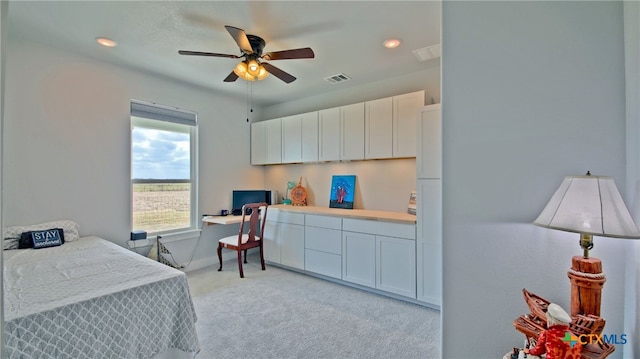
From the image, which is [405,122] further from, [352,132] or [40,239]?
[40,239]

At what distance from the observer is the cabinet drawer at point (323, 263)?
338 cm

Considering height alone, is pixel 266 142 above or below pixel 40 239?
above

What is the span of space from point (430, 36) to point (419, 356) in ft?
8.83

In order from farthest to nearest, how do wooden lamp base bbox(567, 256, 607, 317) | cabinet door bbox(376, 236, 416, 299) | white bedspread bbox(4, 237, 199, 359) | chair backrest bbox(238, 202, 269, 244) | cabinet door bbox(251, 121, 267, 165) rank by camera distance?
cabinet door bbox(251, 121, 267, 165)
chair backrest bbox(238, 202, 269, 244)
cabinet door bbox(376, 236, 416, 299)
white bedspread bbox(4, 237, 199, 359)
wooden lamp base bbox(567, 256, 607, 317)

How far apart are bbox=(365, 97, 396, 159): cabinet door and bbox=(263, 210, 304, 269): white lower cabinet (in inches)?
52.5

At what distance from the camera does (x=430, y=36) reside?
247 cm

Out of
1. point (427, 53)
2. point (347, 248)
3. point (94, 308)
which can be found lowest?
point (347, 248)

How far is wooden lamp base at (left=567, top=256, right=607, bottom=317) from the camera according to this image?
2.94ft

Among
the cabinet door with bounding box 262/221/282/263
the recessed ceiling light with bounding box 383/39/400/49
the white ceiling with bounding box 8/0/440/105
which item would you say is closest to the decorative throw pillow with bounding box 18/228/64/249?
the white ceiling with bounding box 8/0/440/105

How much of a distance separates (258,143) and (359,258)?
8.61 feet

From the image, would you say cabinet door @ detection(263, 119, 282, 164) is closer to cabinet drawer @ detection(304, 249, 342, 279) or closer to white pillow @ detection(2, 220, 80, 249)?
cabinet drawer @ detection(304, 249, 342, 279)

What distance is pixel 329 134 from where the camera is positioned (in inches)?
150

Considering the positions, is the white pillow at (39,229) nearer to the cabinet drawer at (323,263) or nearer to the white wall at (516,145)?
the cabinet drawer at (323,263)

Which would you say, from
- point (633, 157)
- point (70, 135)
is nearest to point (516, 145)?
point (633, 157)
